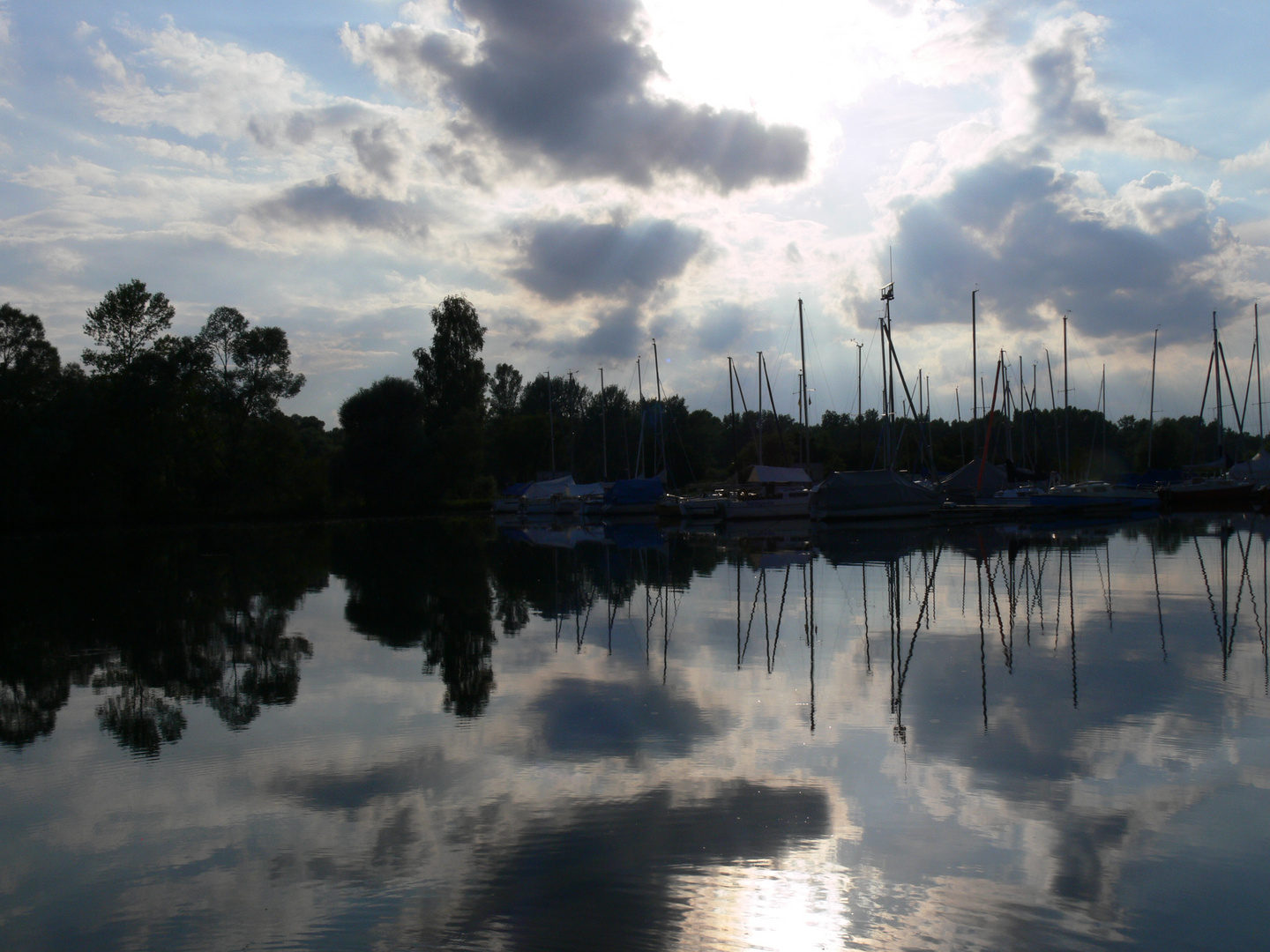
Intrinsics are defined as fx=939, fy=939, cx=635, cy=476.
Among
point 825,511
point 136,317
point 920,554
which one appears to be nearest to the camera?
point 920,554

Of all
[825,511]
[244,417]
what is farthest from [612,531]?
[244,417]

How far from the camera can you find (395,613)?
59.4ft

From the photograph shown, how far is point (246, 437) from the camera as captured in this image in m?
67.7

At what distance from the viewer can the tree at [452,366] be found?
251ft

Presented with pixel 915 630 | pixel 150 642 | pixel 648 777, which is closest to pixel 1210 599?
pixel 915 630

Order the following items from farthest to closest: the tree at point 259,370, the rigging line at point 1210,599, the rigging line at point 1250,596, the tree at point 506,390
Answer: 1. the tree at point 506,390
2. the tree at point 259,370
3. the rigging line at point 1250,596
4. the rigging line at point 1210,599

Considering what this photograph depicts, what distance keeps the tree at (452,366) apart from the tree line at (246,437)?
103 mm

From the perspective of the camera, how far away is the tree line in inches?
2173

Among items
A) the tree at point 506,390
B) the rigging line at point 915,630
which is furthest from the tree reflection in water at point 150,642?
the tree at point 506,390

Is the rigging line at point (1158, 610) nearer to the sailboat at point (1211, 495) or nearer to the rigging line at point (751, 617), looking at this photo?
the rigging line at point (751, 617)

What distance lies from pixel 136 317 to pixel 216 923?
63.4m

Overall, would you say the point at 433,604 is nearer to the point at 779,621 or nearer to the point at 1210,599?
the point at 779,621

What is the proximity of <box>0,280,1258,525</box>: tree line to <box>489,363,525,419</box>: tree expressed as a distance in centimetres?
4114

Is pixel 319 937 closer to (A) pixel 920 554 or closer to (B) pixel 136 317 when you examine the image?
(A) pixel 920 554
